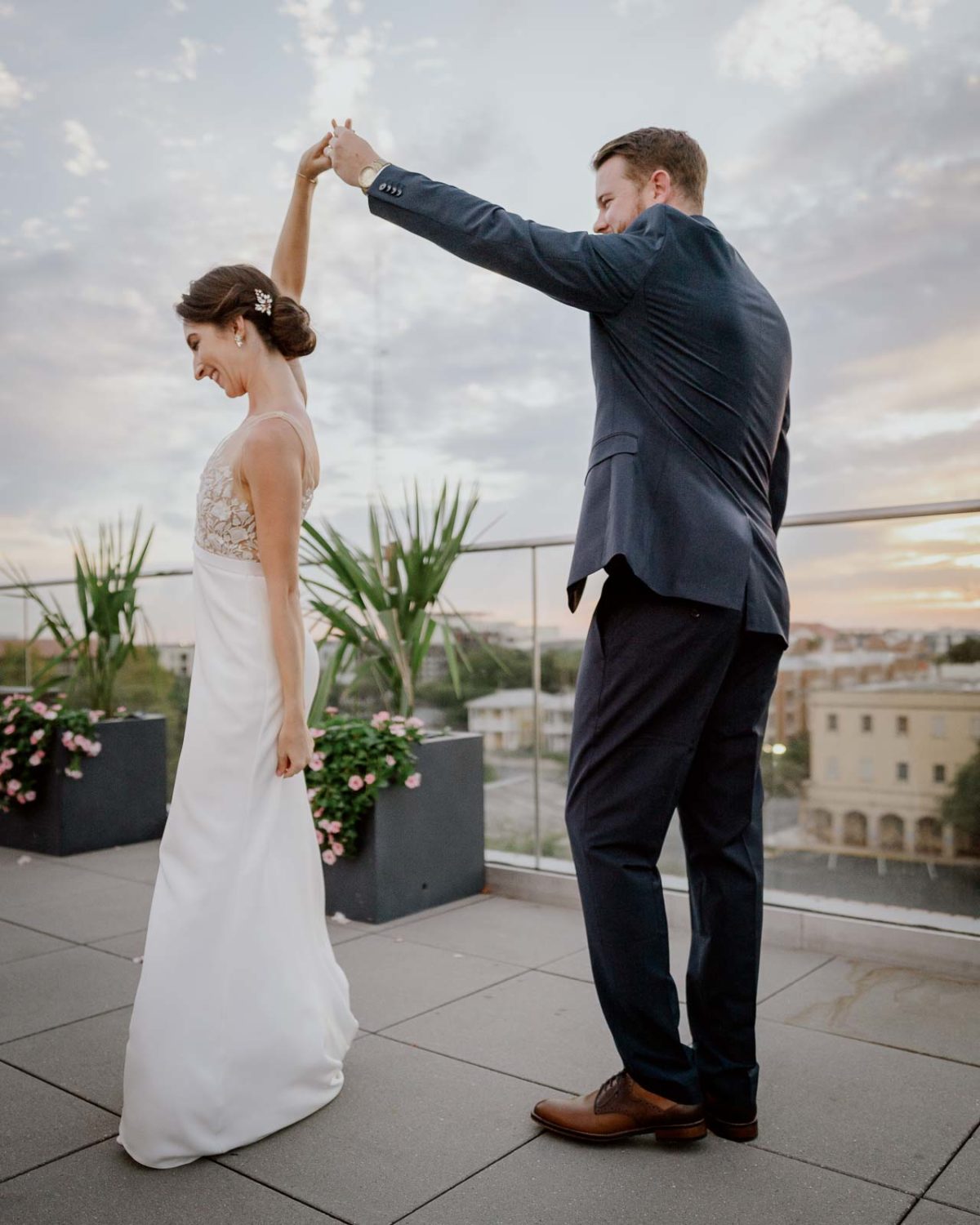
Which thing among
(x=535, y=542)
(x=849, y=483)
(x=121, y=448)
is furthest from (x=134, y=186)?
(x=849, y=483)

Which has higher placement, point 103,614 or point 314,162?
point 314,162

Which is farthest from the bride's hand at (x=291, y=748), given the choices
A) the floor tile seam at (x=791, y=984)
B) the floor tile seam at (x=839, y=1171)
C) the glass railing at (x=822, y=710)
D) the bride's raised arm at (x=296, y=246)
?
the glass railing at (x=822, y=710)

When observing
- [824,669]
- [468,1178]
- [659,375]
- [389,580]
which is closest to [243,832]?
A: [468,1178]

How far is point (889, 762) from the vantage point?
388 cm

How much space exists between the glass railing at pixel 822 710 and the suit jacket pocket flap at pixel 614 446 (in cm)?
167

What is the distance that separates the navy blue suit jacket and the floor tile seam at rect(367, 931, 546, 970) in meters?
1.41

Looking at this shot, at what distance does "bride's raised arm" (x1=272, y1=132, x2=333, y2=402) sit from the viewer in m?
2.06

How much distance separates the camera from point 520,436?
13.4 metres

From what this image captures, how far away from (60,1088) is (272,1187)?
1.94 ft

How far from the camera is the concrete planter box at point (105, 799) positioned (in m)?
4.08

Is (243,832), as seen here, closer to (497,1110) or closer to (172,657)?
(497,1110)

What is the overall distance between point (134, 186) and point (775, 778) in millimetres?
5296

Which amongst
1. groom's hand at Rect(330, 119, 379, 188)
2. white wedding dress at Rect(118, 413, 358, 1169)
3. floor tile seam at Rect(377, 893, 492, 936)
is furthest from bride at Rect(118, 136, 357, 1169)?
floor tile seam at Rect(377, 893, 492, 936)

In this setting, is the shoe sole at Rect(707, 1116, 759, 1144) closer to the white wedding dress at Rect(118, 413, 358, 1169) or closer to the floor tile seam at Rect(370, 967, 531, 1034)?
the white wedding dress at Rect(118, 413, 358, 1169)
